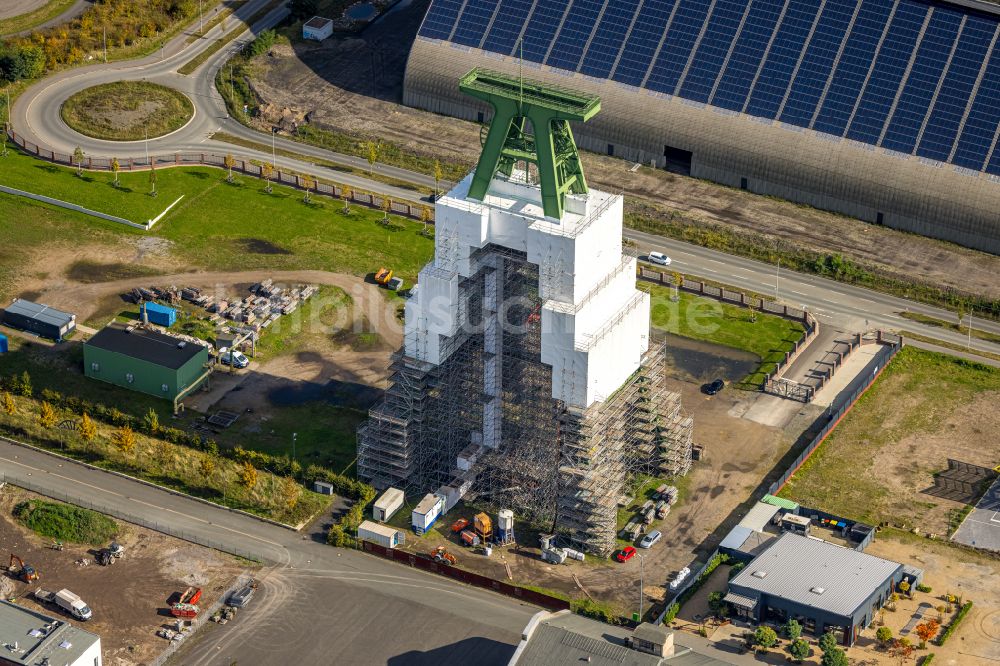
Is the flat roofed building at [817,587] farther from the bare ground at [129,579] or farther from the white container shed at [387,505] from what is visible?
the bare ground at [129,579]

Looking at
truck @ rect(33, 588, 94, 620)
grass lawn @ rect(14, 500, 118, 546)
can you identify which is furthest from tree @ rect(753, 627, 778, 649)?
grass lawn @ rect(14, 500, 118, 546)

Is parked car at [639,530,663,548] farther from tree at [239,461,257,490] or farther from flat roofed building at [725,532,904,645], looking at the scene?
tree at [239,461,257,490]

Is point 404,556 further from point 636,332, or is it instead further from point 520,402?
point 636,332

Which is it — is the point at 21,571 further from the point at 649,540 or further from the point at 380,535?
the point at 649,540

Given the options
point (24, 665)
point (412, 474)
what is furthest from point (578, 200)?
point (24, 665)

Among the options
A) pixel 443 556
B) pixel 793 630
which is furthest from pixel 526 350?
pixel 793 630
